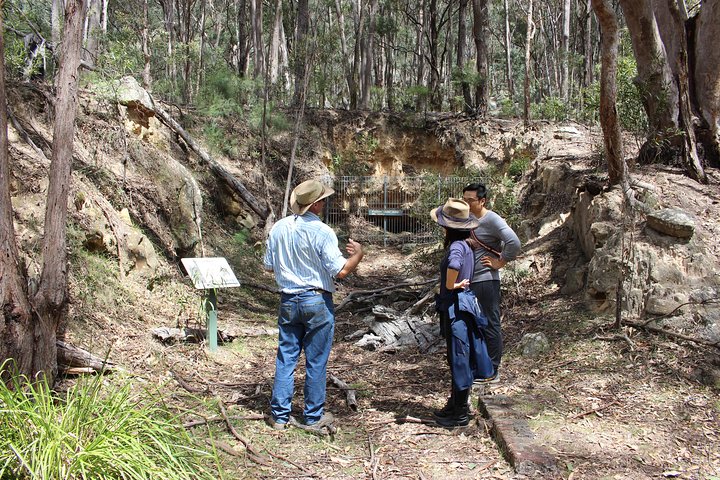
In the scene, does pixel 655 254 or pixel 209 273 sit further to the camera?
pixel 655 254

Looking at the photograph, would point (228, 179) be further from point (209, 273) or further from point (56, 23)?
point (209, 273)

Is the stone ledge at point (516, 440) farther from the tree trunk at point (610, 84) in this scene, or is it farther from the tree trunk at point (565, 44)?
the tree trunk at point (565, 44)

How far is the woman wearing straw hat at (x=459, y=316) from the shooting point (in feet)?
15.5

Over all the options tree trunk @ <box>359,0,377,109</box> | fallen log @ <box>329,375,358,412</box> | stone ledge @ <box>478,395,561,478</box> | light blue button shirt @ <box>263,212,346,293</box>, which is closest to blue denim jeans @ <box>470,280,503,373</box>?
stone ledge @ <box>478,395,561,478</box>

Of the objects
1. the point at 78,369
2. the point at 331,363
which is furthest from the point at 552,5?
the point at 78,369

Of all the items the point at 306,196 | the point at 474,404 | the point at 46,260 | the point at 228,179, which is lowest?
the point at 474,404

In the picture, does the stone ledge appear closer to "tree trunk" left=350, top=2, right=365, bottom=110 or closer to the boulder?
the boulder

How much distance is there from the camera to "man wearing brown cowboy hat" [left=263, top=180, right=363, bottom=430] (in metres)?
4.62

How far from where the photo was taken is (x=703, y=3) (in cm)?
969

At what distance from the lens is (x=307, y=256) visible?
4680 mm

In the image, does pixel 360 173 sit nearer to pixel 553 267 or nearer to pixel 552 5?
pixel 553 267

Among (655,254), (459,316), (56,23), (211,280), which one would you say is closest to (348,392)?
(459,316)

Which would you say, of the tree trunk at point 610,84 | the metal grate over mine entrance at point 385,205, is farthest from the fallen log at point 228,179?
the tree trunk at point 610,84

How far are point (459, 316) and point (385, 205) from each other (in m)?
14.0
